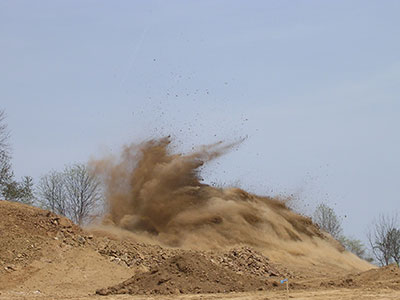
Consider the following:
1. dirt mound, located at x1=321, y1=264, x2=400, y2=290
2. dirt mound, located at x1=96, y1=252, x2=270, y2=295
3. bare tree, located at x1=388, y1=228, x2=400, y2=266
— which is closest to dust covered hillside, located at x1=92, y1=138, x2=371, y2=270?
dirt mound, located at x1=321, y1=264, x2=400, y2=290

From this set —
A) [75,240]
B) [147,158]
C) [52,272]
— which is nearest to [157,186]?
[147,158]

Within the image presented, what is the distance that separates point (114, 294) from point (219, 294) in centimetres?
346

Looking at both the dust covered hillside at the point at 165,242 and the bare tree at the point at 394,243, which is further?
the bare tree at the point at 394,243

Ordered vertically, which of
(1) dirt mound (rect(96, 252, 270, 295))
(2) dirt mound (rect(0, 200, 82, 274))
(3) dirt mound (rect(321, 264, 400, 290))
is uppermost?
(2) dirt mound (rect(0, 200, 82, 274))

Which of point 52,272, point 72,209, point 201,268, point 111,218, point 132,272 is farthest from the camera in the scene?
point 72,209

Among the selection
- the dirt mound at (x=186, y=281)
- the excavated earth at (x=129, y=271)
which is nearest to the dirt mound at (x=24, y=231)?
the excavated earth at (x=129, y=271)

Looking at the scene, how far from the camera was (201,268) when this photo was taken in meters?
21.0

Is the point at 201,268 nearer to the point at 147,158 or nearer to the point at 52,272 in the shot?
the point at 52,272

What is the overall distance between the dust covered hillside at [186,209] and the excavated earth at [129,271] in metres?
2.10

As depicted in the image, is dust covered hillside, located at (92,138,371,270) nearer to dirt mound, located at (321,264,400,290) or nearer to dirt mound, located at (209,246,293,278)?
dirt mound, located at (209,246,293,278)

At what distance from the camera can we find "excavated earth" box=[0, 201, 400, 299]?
19516mm

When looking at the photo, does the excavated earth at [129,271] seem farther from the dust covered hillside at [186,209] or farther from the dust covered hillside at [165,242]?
the dust covered hillside at [186,209]

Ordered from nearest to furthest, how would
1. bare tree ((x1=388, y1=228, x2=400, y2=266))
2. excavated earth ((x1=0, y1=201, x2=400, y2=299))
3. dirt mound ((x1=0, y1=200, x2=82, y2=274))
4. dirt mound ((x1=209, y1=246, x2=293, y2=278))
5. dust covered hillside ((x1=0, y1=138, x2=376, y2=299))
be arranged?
1. excavated earth ((x1=0, y1=201, x2=400, y2=299))
2. dust covered hillside ((x1=0, y1=138, x2=376, y2=299))
3. dirt mound ((x1=0, y1=200, x2=82, y2=274))
4. dirt mound ((x1=209, y1=246, x2=293, y2=278))
5. bare tree ((x1=388, y1=228, x2=400, y2=266))

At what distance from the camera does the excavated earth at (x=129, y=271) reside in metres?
19.5
